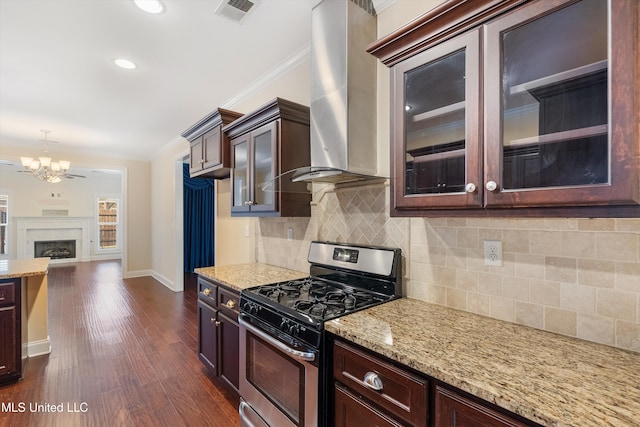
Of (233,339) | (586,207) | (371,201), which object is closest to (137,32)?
(371,201)

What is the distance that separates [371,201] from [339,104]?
2.05 ft

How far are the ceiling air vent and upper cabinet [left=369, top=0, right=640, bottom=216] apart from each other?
102 cm

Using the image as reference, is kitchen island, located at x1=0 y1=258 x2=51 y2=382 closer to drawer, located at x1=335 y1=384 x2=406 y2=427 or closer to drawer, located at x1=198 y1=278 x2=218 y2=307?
drawer, located at x1=198 y1=278 x2=218 y2=307

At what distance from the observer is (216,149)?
111 inches

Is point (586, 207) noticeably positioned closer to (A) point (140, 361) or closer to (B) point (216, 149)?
(B) point (216, 149)

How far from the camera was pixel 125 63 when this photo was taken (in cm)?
272

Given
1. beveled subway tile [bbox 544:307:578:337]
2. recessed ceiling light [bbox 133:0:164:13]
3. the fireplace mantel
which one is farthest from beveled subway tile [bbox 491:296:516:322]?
the fireplace mantel

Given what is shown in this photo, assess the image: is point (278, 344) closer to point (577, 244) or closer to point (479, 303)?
point (479, 303)

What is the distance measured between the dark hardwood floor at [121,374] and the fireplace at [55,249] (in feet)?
16.8

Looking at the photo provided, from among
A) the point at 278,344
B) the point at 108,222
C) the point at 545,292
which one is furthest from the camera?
the point at 108,222

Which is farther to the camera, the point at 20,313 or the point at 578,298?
the point at 20,313

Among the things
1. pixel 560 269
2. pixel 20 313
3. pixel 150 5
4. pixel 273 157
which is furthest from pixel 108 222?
pixel 560 269

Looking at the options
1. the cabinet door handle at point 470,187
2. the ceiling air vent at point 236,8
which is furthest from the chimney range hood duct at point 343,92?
the cabinet door handle at point 470,187

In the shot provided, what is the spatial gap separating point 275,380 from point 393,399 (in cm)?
78
